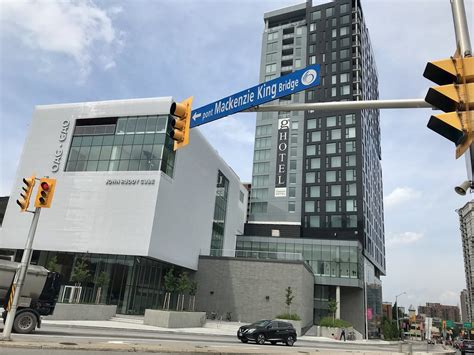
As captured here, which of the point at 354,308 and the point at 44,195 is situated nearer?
the point at 44,195

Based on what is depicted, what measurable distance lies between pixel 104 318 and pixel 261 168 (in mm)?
57117

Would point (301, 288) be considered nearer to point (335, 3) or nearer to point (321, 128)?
point (321, 128)

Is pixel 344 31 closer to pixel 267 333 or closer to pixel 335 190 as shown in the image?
pixel 335 190

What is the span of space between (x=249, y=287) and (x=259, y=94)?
4147 cm

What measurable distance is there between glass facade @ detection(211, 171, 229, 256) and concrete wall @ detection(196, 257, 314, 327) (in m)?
6.31

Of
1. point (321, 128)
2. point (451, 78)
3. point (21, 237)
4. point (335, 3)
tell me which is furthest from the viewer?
point (335, 3)

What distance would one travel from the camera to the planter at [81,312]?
2862 cm

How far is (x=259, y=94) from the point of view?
7527mm

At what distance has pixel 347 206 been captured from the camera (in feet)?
243

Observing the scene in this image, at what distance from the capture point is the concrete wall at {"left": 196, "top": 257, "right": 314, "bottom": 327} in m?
45.0

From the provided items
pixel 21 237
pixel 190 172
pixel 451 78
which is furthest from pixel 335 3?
pixel 451 78

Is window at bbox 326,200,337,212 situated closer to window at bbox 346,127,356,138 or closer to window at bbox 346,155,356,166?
window at bbox 346,155,356,166

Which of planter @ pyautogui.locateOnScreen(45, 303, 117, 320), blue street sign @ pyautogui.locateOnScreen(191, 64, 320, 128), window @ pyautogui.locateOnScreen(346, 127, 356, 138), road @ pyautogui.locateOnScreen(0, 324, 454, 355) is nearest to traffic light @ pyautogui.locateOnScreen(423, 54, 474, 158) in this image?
blue street sign @ pyautogui.locateOnScreen(191, 64, 320, 128)

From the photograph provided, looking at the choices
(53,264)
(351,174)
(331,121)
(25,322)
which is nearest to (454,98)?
(25,322)
